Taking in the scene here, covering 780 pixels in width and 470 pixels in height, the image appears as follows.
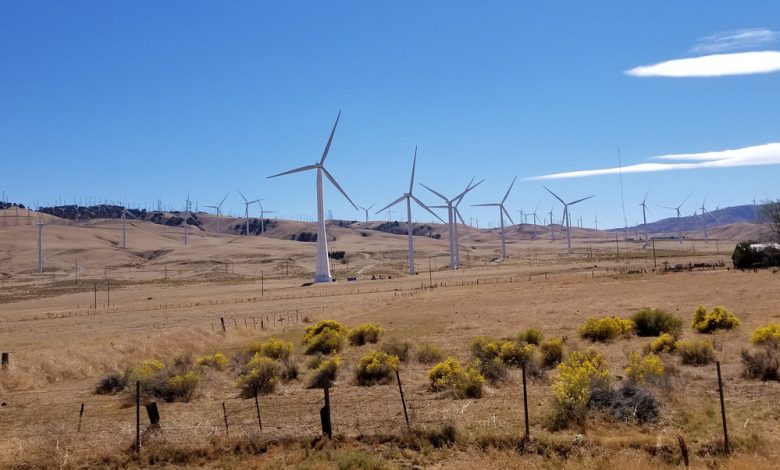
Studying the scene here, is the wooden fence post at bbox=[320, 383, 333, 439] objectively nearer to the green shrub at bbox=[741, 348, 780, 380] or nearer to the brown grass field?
the brown grass field

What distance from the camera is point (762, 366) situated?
2064 centimetres

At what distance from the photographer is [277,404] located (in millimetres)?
21422

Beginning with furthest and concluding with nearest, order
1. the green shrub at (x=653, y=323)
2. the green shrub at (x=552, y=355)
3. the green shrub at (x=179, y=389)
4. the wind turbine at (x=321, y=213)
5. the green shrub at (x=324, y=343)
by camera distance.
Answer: the wind turbine at (x=321, y=213) < the green shrub at (x=324, y=343) < the green shrub at (x=653, y=323) < the green shrub at (x=552, y=355) < the green shrub at (x=179, y=389)

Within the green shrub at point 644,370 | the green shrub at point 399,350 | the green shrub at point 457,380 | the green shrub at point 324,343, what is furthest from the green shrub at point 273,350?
the green shrub at point 644,370

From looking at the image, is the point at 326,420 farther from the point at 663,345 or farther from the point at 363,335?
the point at 363,335

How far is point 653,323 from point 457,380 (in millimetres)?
16684

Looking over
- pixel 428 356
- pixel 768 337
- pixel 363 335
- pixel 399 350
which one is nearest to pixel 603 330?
pixel 768 337

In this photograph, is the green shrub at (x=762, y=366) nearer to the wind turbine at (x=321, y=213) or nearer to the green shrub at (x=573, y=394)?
the green shrub at (x=573, y=394)

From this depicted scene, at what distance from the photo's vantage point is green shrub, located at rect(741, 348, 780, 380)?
67.4 ft

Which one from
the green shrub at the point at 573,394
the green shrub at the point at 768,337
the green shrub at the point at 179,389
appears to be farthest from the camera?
the green shrub at the point at 768,337

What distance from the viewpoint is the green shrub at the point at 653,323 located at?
33188 millimetres

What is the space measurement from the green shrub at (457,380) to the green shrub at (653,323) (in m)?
14.6

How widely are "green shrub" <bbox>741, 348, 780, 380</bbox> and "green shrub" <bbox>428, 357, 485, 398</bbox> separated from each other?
327 inches

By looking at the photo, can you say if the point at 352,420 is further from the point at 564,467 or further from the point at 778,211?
the point at 778,211
